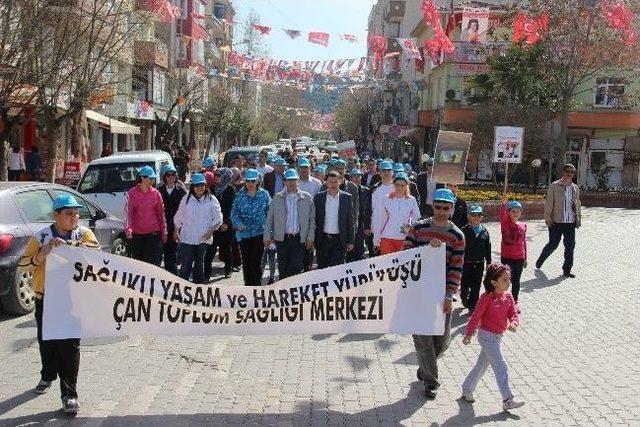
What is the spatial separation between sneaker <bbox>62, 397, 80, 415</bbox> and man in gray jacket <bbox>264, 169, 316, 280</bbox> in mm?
4038

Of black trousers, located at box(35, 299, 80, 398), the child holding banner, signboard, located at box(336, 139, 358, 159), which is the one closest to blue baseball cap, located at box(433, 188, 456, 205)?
the child holding banner

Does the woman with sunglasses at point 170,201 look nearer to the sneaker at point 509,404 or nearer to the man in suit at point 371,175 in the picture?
the man in suit at point 371,175

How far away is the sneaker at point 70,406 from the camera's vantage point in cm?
555

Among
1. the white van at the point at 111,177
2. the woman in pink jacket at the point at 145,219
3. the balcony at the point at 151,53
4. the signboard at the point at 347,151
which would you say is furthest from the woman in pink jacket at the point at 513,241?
the balcony at the point at 151,53

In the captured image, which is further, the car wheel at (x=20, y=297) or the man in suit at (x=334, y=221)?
the man in suit at (x=334, y=221)

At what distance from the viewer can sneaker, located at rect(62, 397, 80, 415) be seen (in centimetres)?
555

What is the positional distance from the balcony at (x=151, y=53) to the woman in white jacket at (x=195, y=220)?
24.3m

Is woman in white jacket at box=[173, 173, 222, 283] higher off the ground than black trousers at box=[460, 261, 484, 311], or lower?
higher

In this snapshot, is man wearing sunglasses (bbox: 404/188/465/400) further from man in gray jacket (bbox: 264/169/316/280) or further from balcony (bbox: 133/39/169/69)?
balcony (bbox: 133/39/169/69)

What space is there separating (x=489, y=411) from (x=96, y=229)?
6.21 metres

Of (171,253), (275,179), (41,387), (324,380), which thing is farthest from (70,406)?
(275,179)

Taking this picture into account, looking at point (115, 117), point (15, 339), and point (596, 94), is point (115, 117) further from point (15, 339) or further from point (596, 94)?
point (15, 339)

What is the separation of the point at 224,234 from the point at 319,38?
22081 millimetres

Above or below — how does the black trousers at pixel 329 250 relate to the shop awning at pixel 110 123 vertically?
below
